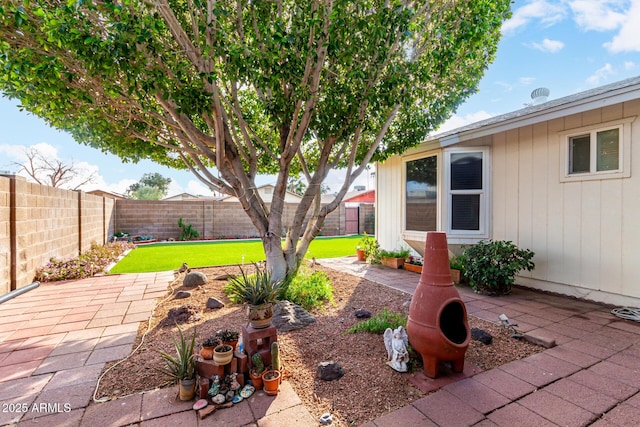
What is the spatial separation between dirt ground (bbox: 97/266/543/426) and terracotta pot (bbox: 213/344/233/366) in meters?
0.52

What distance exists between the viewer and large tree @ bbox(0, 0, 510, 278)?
3.18 metres

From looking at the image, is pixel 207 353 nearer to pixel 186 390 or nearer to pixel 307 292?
pixel 186 390

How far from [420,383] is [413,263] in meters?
4.97

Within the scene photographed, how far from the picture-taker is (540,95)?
7.40m

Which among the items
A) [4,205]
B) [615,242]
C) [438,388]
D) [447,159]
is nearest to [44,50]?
[4,205]

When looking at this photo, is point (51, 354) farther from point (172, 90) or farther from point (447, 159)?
point (447, 159)

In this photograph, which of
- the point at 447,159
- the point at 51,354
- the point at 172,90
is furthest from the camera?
the point at 447,159

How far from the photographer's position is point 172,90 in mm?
3717

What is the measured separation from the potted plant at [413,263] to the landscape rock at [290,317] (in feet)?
12.4

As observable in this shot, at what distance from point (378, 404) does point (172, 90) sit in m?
4.08

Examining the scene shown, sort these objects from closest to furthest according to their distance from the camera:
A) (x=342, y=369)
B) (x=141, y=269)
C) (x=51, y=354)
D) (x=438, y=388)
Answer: (x=438, y=388) → (x=342, y=369) → (x=51, y=354) → (x=141, y=269)

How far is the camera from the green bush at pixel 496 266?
15.5 feet

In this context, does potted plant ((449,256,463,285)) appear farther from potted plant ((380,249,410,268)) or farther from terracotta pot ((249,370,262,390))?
terracotta pot ((249,370,262,390))

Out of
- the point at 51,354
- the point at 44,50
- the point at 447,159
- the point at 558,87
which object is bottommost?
the point at 51,354
